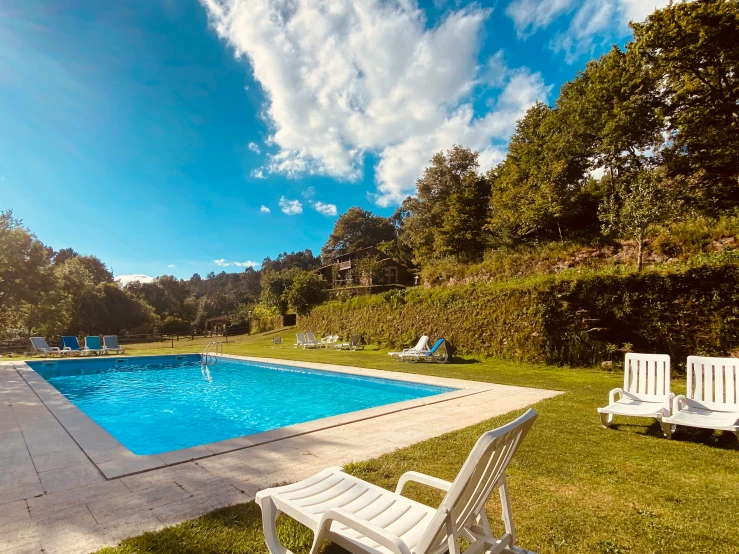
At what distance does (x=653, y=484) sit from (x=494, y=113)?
61.0 ft

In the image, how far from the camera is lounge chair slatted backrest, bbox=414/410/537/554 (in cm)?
158

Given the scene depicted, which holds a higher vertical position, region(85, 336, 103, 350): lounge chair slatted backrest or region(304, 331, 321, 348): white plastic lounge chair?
region(304, 331, 321, 348): white plastic lounge chair

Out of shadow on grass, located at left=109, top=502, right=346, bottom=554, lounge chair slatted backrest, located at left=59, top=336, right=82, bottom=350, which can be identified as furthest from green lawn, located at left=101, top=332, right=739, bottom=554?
lounge chair slatted backrest, located at left=59, top=336, right=82, bottom=350

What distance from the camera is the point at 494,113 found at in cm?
1841

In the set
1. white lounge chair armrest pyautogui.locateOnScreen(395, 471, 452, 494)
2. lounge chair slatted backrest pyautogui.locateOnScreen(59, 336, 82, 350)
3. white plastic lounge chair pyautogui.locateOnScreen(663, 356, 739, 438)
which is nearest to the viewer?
white lounge chair armrest pyautogui.locateOnScreen(395, 471, 452, 494)

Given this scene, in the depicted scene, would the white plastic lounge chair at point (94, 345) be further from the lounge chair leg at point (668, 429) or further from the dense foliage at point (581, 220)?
the lounge chair leg at point (668, 429)

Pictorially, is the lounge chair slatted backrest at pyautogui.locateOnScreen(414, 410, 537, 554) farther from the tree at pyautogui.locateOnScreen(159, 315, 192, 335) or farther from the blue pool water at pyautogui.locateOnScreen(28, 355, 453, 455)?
the tree at pyautogui.locateOnScreen(159, 315, 192, 335)

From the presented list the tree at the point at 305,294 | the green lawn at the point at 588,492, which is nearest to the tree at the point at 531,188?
the tree at the point at 305,294

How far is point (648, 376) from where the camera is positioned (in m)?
5.56

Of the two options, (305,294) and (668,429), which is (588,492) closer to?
(668,429)

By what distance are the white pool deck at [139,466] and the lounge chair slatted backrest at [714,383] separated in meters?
2.44

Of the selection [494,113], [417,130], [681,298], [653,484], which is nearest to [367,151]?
[494,113]

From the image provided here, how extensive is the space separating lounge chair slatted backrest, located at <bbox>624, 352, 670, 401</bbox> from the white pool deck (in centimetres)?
174

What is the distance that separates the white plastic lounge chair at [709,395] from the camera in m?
4.59
